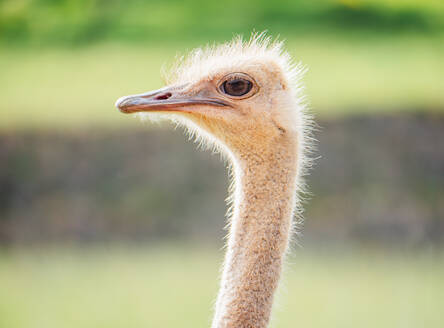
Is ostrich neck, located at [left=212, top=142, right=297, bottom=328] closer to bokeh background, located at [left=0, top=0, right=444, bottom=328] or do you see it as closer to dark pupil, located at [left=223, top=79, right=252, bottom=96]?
dark pupil, located at [left=223, top=79, right=252, bottom=96]

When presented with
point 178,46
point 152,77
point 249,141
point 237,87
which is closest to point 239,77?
point 237,87

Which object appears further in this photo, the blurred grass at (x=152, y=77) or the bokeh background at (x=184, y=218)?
the blurred grass at (x=152, y=77)

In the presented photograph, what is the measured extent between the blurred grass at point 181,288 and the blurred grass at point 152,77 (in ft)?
4.00

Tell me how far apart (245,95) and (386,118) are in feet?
15.4

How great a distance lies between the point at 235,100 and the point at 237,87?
0.03m

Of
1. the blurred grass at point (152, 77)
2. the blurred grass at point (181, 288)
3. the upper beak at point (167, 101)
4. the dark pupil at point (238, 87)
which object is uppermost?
the blurred grass at point (152, 77)

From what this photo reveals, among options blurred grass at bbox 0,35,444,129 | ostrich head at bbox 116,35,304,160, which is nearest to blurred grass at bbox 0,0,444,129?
blurred grass at bbox 0,35,444,129

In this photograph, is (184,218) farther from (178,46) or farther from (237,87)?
(178,46)

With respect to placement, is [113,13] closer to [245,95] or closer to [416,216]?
[416,216]

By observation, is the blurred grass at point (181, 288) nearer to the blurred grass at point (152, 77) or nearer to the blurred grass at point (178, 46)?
the blurred grass at point (152, 77)

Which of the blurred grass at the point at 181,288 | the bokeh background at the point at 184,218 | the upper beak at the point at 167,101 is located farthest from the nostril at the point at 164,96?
the blurred grass at the point at 181,288

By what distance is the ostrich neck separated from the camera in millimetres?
2250

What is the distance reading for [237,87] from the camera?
2.39 metres

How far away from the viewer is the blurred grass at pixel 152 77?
7531 mm
